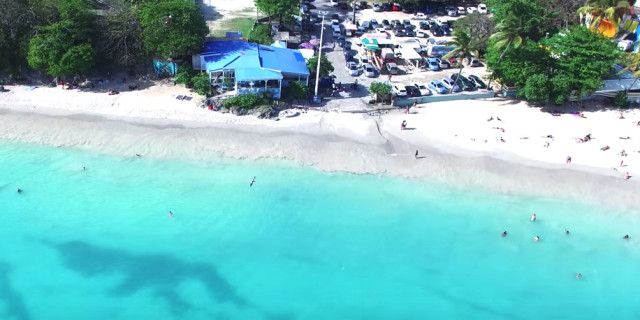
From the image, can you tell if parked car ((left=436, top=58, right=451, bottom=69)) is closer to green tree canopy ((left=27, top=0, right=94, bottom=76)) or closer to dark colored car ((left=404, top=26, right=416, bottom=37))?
dark colored car ((left=404, top=26, right=416, bottom=37))

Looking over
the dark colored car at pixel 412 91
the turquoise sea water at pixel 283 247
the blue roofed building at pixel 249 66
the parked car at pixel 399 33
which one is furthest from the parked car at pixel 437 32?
the turquoise sea water at pixel 283 247

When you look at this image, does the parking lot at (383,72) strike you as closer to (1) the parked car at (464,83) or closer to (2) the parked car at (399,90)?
(1) the parked car at (464,83)

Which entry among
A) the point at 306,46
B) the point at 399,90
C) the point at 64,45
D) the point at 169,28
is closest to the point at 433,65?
the point at 399,90

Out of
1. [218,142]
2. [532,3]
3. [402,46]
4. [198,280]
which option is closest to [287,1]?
[402,46]

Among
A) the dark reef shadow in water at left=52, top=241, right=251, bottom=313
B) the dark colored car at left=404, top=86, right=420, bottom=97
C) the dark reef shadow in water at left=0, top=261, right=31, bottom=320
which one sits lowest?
the dark reef shadow in water at left=0, top=261, right=31, bottom=320

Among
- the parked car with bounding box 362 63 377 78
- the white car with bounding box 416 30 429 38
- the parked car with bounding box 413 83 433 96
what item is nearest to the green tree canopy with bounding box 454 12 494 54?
the white car with bounding box 416 30 429 38

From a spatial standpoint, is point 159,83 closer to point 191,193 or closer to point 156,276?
point 191,193
